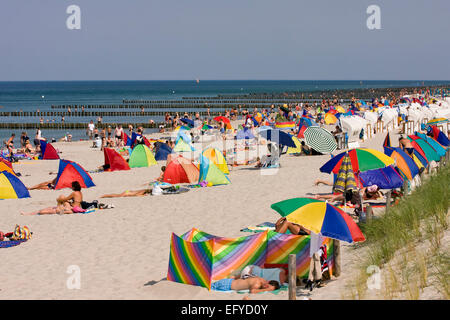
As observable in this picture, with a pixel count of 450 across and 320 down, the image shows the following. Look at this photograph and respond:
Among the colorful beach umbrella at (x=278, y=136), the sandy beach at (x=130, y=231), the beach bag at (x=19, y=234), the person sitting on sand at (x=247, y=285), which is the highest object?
the colorful beach umbrella at (x=278, y=136)

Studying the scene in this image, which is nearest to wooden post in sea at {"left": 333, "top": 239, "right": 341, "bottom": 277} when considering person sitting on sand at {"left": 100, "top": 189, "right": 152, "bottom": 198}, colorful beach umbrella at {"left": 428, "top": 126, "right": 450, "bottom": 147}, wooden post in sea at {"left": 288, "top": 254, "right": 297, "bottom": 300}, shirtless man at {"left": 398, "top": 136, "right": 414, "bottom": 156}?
wooden post in sea at {"left": 288, "top": 254, "right": 297, "bottom": 300}

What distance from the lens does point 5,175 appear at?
50.5ft

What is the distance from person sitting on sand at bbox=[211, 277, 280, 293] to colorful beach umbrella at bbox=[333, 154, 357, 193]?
4511mm

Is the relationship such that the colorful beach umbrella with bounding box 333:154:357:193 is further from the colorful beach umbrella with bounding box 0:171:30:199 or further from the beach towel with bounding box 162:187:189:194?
the colorful beach umbrella with bounding box 0:171:30:199

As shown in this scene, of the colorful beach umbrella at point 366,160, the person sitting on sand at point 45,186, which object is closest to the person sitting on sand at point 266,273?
the colorful beach umbrella at point 366,160

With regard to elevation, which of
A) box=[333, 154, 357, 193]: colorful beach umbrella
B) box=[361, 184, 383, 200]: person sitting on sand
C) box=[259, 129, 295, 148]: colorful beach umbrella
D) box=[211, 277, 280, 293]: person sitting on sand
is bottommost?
box=[211, 277, 280, 293]: person sitting on sand

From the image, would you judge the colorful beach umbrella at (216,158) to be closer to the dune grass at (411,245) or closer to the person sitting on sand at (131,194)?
A: the person sitting on sand at (131,194)

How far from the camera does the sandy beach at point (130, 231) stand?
7977 millimetres

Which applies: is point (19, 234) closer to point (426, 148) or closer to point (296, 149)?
point (426, 148)

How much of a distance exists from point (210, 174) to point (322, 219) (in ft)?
30.6

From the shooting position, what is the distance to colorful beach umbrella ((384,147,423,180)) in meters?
12.1

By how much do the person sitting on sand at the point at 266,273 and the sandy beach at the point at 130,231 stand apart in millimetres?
303
